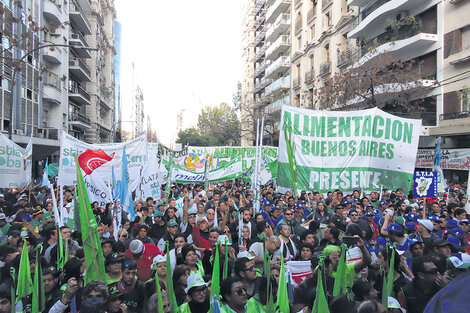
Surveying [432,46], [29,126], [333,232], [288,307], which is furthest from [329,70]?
[288,307]

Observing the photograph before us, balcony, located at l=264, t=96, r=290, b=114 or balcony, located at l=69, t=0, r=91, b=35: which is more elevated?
balcony, located at l=69, t=0, r=91, b=35

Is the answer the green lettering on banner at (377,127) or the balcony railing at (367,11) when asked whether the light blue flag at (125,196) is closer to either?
the green lettering on banner at (377,127)

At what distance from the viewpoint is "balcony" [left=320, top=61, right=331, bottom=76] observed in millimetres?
29844

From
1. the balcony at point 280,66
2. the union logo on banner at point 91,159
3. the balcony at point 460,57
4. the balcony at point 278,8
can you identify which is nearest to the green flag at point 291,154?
the union logo on banner at point 91,159

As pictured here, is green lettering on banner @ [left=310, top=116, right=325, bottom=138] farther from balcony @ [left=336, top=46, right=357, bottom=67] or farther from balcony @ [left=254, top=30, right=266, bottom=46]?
balcony @ [left=254, top=30, right=266, bottom=46]

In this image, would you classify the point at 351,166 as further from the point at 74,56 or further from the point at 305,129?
the point at 74,56

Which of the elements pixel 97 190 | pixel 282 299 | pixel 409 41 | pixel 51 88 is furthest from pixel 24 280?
pixel 51 88

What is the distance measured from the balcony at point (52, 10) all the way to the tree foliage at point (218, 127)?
20.2 metres

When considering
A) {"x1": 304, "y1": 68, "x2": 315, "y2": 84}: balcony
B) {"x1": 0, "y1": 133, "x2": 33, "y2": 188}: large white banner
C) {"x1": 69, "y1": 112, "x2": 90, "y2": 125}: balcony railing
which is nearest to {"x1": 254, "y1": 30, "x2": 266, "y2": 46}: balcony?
{"x1": 304, "y1": 68, "x2": 315, "y2": 84}: balcony

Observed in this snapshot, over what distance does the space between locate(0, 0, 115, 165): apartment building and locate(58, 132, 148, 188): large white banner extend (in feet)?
12.0

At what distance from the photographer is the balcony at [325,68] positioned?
29.8 metres

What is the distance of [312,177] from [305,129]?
92cm

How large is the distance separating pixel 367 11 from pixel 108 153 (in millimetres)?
20831

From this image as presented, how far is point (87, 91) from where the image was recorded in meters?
41.1
